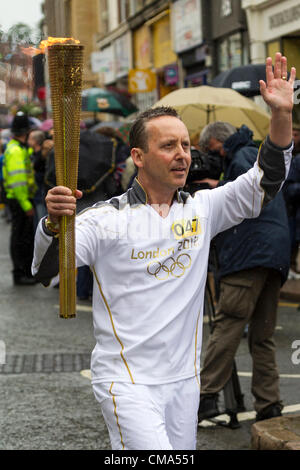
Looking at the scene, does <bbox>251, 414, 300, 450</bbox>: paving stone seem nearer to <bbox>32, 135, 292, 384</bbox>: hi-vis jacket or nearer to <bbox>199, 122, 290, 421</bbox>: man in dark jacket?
<bbox>199, 122, 290, 421</bbox>: man in dark jacket

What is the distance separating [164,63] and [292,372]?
18.5 metres

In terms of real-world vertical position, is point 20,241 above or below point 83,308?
above

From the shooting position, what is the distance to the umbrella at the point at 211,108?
7590mm

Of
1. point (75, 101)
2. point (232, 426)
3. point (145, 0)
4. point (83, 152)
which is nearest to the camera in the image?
point (75, 101)

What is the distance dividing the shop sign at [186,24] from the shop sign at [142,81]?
1.76m

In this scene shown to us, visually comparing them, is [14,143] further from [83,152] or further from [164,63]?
[164,63]

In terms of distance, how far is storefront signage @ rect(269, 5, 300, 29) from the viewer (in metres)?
15.7

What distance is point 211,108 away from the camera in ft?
25.2

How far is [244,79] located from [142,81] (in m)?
9.82

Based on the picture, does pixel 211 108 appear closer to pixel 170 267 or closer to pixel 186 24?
pixel 170 267

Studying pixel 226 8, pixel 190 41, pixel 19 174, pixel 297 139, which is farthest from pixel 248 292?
pixel 190 41

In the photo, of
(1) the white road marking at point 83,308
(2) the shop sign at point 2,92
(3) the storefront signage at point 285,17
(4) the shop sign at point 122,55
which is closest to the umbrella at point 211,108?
(1) the white road marking at point 83,308

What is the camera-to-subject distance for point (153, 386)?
3223 millimetres

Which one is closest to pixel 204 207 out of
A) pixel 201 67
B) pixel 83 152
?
pixel 83 152
